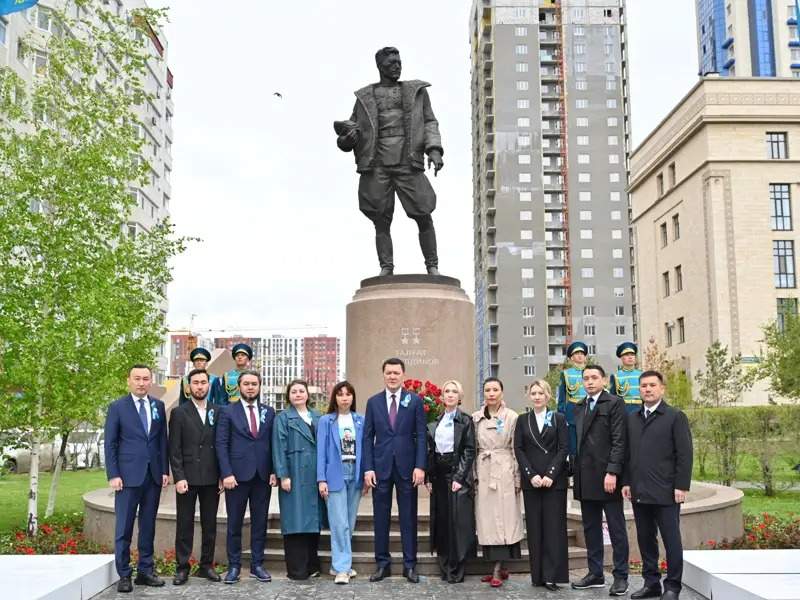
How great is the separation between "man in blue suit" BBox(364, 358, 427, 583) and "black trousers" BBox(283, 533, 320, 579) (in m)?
0.63

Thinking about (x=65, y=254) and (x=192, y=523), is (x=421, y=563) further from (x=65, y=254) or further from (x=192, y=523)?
(x=65, y=254)

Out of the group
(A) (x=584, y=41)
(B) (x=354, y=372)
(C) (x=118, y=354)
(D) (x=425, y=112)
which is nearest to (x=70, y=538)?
(C) (x=118, y=354)

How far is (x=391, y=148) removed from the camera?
1234cm

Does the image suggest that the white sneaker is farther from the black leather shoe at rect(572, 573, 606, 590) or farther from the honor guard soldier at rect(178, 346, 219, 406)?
the honor guard soldier at rect(178, 346, 219, 406)

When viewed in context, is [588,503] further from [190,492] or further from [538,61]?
[538,61]

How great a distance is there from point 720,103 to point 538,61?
1380 inches

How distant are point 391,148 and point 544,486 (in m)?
6.45

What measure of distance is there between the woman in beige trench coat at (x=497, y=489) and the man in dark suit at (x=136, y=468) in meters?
2.99

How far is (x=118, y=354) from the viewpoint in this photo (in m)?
12.2

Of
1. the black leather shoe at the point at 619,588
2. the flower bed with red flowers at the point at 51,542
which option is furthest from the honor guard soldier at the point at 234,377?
the black leather shoe at the point at 619,588

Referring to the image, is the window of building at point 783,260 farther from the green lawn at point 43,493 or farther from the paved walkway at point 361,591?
the paved walkway at point 361,591

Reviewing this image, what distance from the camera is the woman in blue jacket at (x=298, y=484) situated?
7.84m

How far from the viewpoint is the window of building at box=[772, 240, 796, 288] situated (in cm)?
4666

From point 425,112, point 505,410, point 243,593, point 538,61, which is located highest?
point 538,61
